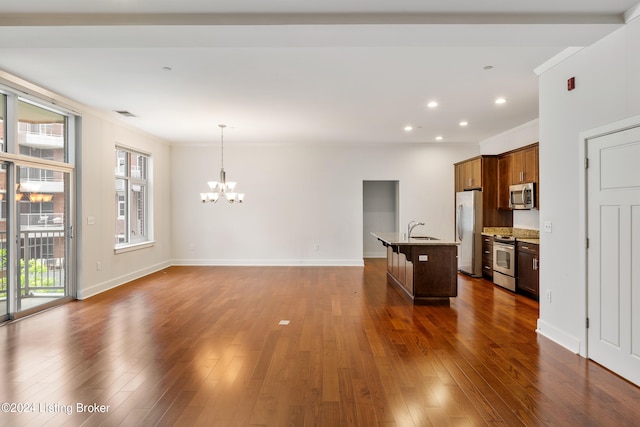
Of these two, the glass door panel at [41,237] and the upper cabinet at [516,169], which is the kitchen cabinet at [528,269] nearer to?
the upper cabinet at [516,169]

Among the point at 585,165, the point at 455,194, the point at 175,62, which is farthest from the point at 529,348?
the point at 455,194

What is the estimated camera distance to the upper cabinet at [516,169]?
5.48m

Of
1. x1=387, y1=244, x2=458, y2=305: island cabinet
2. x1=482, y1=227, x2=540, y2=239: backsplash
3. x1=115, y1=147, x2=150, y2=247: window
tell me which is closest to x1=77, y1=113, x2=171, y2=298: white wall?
x1=115, y1=147, x2=150, y2=247: window

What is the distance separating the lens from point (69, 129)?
5.03 metres

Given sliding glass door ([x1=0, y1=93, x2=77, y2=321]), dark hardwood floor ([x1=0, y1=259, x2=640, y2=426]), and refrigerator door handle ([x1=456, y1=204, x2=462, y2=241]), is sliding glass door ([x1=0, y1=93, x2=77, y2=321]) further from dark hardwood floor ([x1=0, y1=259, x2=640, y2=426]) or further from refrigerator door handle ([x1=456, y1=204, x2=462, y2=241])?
refrigerator door handle ([x1=456, y1=204, x2=462, y2=241])

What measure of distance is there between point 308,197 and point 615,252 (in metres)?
5.88

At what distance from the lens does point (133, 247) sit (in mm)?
6410

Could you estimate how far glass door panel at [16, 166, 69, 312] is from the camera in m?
4.22

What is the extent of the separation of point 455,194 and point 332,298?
430 centimetres

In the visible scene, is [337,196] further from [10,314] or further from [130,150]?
[10,314]

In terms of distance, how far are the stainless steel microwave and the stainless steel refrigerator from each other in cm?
62

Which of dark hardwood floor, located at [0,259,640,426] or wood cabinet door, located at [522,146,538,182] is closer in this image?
dark hardwood floor, located at [0,259,640,426]

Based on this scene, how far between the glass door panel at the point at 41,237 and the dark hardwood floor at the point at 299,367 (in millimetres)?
418

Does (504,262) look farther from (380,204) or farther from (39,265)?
(39,265)
